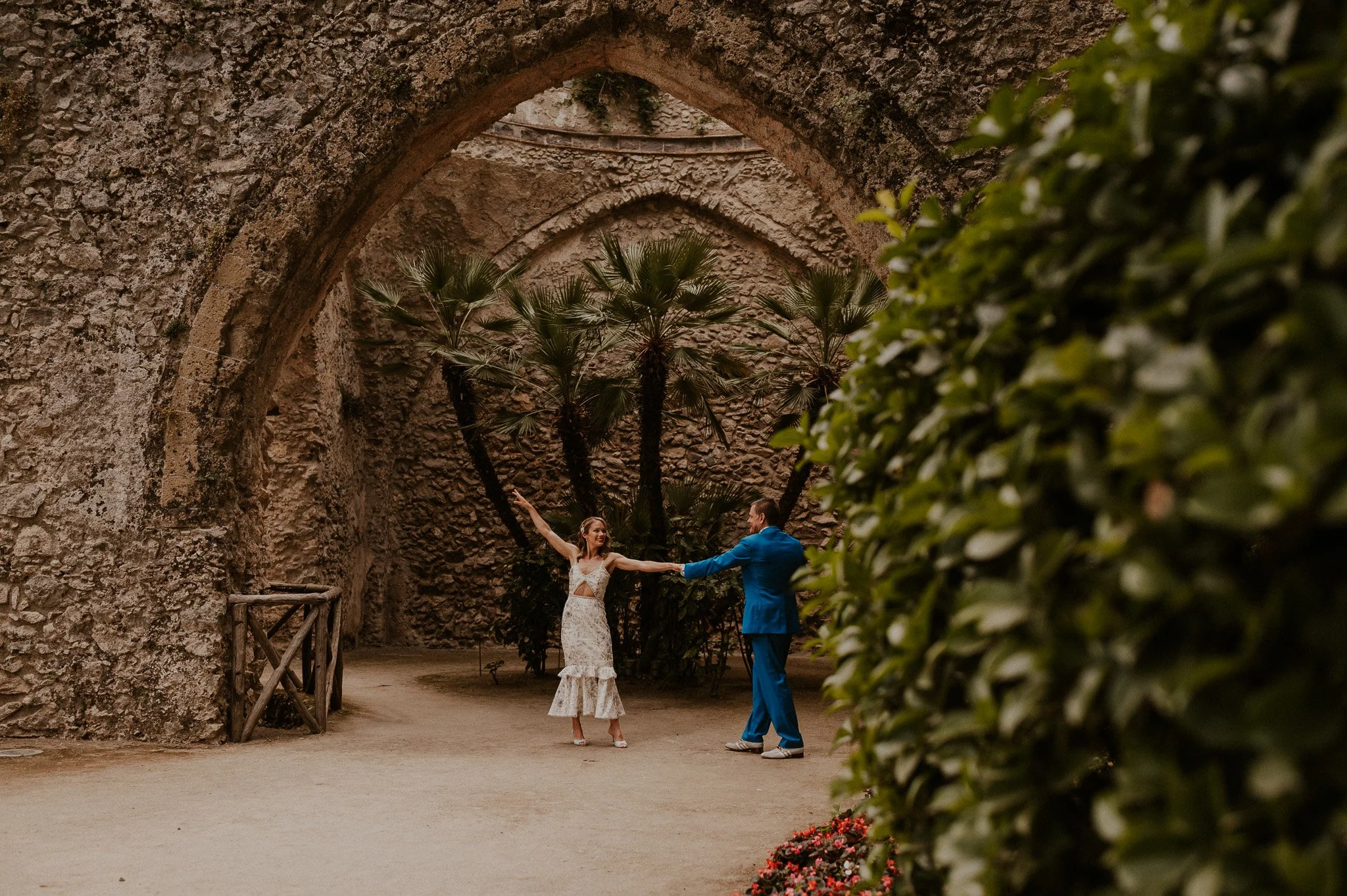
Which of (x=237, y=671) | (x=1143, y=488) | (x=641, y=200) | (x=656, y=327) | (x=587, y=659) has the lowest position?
(x=237, y=671)

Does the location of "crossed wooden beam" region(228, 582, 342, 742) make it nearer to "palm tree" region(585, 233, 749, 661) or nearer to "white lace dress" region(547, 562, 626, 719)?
"white lace dress" region(547, 562, 626, 719)

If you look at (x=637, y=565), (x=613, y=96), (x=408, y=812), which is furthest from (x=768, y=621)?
(x=613, y=96)

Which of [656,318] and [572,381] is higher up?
[656,318]

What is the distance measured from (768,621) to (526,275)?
7478 mm

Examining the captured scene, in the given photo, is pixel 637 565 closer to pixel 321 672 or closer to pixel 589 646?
pixel 589 646

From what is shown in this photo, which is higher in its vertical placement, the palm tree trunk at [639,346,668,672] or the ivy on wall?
the ivy on wall

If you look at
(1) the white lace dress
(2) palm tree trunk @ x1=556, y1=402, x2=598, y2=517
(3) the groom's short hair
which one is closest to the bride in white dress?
(1) the white lace dress

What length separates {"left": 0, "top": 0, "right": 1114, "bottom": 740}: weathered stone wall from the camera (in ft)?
17.6

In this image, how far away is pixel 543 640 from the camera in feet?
29.0

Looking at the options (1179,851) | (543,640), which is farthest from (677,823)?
(543,640)

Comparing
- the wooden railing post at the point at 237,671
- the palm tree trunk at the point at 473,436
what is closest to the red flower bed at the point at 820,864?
the wooden railing post at the point at 237,671

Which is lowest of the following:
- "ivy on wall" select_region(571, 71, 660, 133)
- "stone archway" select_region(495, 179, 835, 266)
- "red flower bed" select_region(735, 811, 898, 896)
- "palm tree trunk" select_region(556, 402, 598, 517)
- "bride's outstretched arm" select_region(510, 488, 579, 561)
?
"red flower bed" select_region(735, 811, 898, 896)

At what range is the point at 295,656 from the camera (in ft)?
19.3

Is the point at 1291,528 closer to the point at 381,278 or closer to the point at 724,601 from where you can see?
the point at 724,601
